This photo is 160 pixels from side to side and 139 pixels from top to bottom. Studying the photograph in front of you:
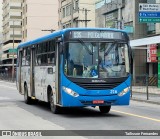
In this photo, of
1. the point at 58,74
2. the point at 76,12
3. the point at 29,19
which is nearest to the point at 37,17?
the point at 29,19

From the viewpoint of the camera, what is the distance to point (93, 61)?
15.4 metres

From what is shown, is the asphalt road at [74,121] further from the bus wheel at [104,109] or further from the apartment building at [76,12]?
the apartment building at [76,12]

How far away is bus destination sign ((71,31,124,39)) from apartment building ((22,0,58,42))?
103 m

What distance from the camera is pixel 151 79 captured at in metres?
33.1

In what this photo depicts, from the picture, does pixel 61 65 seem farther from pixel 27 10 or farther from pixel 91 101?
pixel 27 10

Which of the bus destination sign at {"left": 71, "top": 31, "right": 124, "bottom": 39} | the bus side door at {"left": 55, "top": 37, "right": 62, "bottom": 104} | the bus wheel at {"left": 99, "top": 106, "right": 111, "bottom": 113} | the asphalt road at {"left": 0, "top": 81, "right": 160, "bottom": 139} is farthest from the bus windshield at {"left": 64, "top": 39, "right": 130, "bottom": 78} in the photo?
the bus wheel at {"left": 99, "top": 106, "right": 111, "bottom": 113}

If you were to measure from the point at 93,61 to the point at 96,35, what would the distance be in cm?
100

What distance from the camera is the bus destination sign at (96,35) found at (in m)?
15.6

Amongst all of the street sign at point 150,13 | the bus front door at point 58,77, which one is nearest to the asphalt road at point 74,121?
the bus front door at point 58,77

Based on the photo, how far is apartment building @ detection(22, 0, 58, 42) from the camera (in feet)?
393

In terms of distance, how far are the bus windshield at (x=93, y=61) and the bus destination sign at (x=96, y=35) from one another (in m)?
0.22

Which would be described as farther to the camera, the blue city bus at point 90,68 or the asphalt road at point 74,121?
the blue city bus at point 90,68

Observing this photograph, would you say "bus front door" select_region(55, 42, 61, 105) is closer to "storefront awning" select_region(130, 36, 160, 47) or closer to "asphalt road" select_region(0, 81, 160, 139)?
"asphalt road" select_region(0, 81, 160, 139)

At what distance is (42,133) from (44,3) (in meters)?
115
